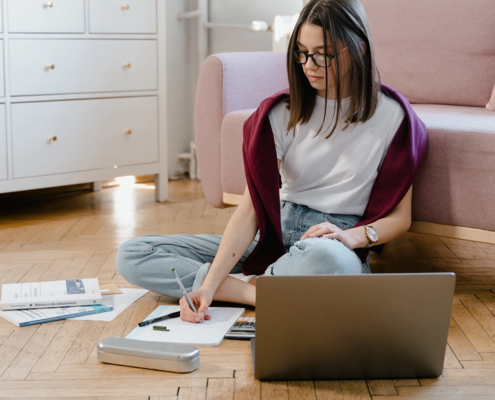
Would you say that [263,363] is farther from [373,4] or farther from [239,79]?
[373,4]

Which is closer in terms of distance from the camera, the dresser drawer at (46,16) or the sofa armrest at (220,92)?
the sofa armrest at (220,92)

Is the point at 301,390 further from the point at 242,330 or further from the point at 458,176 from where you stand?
the point at 458,176

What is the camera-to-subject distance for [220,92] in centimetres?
198

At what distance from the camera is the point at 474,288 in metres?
1.73

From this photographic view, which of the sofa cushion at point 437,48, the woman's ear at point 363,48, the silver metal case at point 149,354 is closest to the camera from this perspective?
the silver metal case at point 149,354

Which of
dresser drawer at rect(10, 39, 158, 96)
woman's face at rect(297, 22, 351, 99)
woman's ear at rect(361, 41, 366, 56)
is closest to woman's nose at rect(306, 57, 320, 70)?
woman's face at rect(297, 22, 351, 99)

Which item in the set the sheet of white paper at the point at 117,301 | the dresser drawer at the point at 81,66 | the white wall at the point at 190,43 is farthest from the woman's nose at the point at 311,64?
the white wall at the point at 190,43

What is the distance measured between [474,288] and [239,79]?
88cm

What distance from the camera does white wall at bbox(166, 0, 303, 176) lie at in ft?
10.2

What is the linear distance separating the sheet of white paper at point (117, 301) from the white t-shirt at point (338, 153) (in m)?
0.46

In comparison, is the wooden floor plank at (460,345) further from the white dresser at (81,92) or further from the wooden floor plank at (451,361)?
the white dresser at (81,92)

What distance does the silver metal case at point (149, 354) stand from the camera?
1.20 m

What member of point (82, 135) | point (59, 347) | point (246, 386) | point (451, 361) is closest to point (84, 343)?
point (59, 347)

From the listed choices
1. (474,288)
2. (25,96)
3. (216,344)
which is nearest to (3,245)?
A: (25,96)
